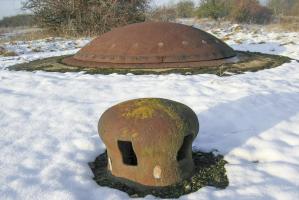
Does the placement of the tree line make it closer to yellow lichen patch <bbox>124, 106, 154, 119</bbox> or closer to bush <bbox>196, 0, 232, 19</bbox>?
bush <bbox>196, 0, 232, 19</bbox>

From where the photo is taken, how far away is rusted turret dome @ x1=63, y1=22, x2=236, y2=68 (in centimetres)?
636

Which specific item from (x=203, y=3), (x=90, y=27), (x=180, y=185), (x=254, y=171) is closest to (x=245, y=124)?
(x=254, y=171)

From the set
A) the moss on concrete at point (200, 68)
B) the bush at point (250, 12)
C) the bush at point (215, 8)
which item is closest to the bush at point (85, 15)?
the bush at point (215, 8)

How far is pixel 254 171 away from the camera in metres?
2.99

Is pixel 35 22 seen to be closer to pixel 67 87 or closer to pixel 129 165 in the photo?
pixel 67 87

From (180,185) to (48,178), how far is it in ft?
3.15

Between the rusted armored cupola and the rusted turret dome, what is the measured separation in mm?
3439

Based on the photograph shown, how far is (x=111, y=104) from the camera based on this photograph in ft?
15.5

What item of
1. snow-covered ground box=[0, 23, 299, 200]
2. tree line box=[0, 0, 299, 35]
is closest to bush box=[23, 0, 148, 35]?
tree line box=[0, 0, 299, 35]

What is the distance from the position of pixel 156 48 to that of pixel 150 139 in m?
3.85

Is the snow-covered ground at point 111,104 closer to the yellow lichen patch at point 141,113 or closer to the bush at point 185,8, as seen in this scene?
the yellow lichen patch at point 141,113

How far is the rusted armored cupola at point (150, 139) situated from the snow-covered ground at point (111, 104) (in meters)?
0.22

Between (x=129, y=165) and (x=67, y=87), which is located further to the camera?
(x=67, y=87)

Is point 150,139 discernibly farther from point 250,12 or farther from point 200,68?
point 250,12
